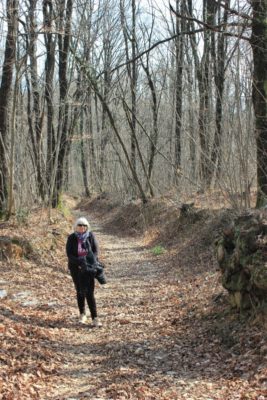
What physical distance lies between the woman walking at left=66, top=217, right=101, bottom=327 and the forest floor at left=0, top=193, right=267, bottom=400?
0.34 meters

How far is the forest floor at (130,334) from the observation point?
5.01m

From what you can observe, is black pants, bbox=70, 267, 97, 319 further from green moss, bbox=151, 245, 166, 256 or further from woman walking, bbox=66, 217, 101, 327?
green moss, bbox=151, 245, 166, 256

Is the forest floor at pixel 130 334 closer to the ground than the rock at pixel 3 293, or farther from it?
closer to the ground

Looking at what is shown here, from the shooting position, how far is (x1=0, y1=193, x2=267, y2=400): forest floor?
501 centimetres

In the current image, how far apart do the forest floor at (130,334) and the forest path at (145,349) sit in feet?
0.05

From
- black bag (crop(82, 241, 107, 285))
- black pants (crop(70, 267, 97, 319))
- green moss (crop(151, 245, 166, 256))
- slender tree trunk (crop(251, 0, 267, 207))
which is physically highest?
slender tree trunk (crop(251, 0, 267, 207))

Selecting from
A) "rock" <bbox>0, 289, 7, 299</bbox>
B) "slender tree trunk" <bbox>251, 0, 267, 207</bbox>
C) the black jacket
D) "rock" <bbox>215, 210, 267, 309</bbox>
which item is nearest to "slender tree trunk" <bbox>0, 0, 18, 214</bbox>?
"rock" <bbox>0, 289, 7, 299</bbox>

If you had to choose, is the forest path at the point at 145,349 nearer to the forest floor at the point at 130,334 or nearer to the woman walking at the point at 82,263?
the forest floor at the point at 130,334

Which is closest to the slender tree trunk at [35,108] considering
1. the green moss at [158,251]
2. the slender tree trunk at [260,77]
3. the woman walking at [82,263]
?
the green moss at [158,251]

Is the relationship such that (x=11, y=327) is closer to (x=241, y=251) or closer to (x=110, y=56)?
(x=241, y=251)

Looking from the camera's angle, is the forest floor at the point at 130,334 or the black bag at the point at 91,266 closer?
the forest floor at the point at 130,334

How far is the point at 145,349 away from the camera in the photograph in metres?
6.44

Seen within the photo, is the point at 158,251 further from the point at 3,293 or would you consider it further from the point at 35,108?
the point at 35,108

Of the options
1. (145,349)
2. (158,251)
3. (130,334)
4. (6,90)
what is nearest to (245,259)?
(145,349)
